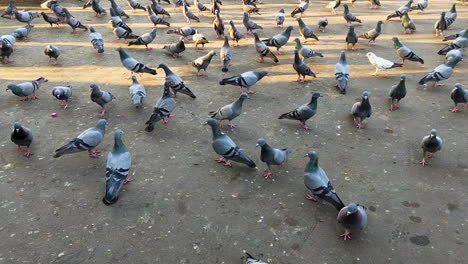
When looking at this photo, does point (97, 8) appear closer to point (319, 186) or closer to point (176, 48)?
point (176, 48)

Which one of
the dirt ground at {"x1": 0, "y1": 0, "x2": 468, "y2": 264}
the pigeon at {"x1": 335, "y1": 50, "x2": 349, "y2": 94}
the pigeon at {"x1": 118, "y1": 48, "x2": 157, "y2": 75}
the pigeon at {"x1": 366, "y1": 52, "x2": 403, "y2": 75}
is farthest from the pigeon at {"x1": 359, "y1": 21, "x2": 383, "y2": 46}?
the pigeon at {"x1": 118, "y1": 48, "x2": 157, "y2": 75}

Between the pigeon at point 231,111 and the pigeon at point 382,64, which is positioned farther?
the pigeon at point 382,64

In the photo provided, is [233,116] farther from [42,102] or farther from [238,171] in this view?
[42,102]

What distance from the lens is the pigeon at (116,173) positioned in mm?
5439

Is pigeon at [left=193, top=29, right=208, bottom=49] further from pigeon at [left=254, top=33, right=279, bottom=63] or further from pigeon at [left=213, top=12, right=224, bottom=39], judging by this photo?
pigeon at [left=254, top=33, right=279, bottom=63]

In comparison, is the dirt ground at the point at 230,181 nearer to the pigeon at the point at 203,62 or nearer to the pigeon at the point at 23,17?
the pigeon at the point at 203,62

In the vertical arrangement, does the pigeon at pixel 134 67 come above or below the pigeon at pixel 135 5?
above

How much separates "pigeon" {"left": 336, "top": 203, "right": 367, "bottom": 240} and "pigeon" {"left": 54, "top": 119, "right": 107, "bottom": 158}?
4.27 meters

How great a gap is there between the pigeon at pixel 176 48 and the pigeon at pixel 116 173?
533cm

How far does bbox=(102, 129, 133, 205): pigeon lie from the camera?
5439 millimetres

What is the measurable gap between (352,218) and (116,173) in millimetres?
3506

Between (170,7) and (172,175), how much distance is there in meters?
12.3

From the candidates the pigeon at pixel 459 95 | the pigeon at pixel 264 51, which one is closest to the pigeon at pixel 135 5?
the pigeon at pixel 264 51

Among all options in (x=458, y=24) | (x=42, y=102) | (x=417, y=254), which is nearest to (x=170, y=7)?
(x=42, y=102)
